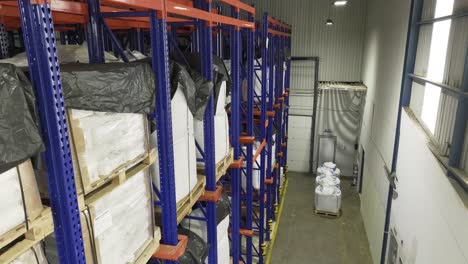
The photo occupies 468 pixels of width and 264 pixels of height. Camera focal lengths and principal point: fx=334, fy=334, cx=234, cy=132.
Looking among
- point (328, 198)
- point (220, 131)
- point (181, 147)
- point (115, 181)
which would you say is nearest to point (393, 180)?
point (328, 198)

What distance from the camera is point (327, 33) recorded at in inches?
557

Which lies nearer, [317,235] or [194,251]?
[194,251]

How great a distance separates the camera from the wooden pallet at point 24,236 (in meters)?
1.69

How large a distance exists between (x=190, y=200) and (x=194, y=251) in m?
0.75

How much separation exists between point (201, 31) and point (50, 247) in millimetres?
2697

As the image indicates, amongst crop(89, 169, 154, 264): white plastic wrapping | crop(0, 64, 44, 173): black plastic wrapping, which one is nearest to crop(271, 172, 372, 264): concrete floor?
crop(89, 169, 154, 264): white plastic wrapping

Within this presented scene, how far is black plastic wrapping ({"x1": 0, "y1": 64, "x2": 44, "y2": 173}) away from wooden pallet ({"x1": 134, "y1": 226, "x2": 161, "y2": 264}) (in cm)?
155

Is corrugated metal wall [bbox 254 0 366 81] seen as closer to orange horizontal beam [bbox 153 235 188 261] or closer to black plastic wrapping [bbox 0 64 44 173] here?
orange horizontal beam [bbox 153 235 188 261]

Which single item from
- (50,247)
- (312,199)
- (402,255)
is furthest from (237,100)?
(312,199)

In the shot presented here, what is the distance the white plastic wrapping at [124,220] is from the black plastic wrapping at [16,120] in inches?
26.4

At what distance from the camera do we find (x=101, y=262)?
7.93 ft

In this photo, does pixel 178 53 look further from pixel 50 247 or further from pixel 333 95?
pixel 333 95

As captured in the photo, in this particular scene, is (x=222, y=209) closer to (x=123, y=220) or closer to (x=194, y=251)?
(x=194, y=251)

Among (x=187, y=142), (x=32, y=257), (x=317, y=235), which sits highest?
(x=187, y=142)
